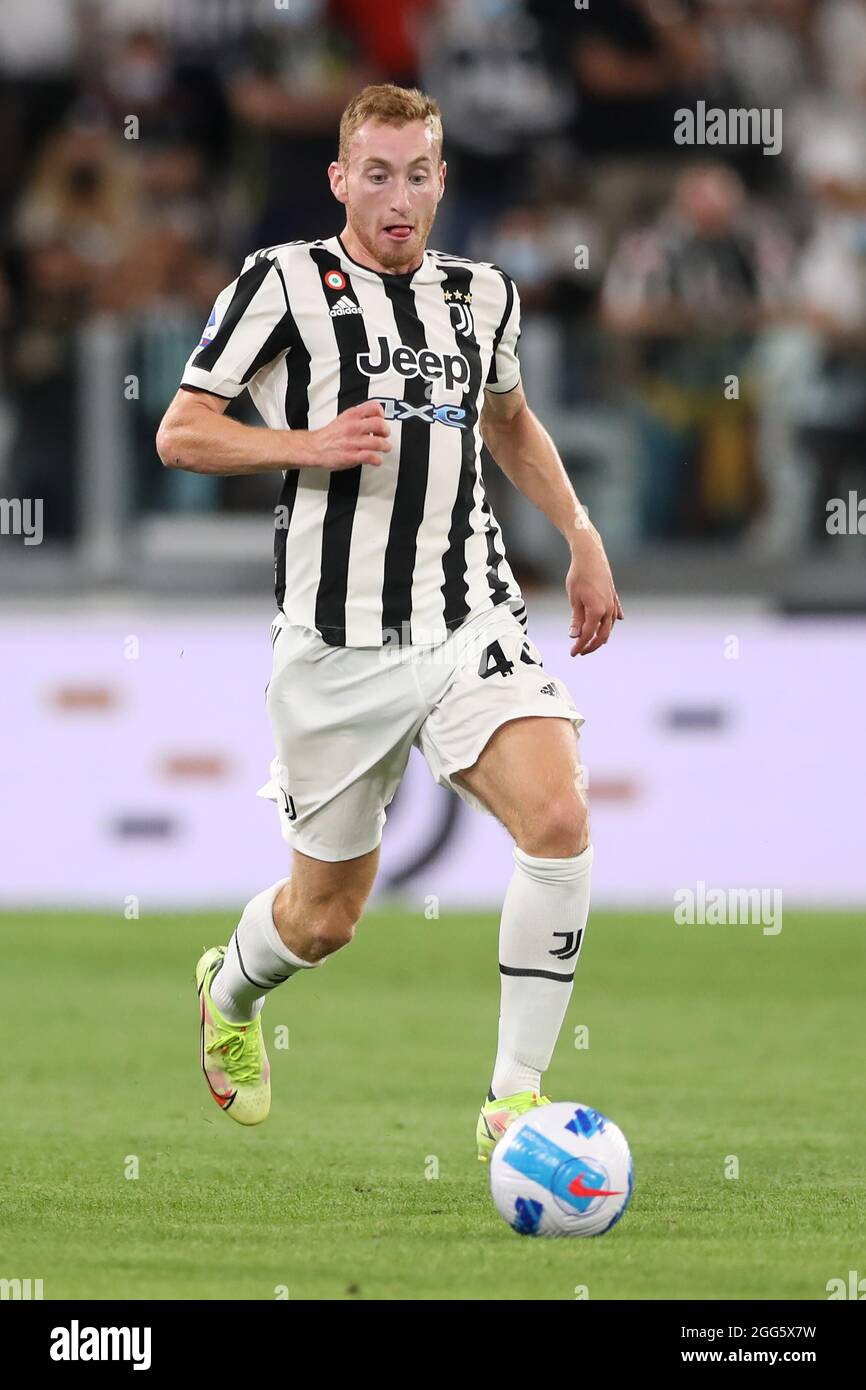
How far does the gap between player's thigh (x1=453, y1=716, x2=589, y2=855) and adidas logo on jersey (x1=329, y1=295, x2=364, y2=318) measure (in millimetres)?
966

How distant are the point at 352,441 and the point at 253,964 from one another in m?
1.44

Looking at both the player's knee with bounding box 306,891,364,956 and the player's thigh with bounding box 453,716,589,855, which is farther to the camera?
the player's knee with bounding box 306,891,364,956

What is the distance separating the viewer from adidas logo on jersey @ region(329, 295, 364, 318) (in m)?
4.99

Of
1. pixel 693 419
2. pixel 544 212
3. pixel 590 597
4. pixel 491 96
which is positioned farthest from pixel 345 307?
pixel 491 96

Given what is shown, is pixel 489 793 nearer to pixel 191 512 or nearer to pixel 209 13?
pixel 191 512

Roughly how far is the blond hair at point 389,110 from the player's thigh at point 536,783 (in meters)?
1.28

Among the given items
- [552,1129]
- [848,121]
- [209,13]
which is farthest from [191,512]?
[552,1129]

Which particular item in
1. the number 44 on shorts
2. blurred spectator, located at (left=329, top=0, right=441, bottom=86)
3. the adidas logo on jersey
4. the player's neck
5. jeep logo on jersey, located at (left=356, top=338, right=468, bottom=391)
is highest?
blurred spectator, located at (left=329, top=0, right=441, bottom=86)

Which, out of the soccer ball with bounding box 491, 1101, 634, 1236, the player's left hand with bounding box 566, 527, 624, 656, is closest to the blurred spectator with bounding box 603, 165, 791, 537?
the player's left hand with bounding box 566, 527, 624, 656

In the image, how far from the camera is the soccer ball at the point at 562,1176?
436 centimetres

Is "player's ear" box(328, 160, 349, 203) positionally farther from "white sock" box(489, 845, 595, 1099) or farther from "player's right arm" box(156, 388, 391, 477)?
"white sock" box(489, 845, 595, 1099)

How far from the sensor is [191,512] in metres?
10.2

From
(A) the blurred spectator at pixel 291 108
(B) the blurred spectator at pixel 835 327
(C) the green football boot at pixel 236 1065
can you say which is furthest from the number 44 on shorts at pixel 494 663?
(A) the blurred spectator at pixel 291 108

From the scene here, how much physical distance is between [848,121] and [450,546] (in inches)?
343
